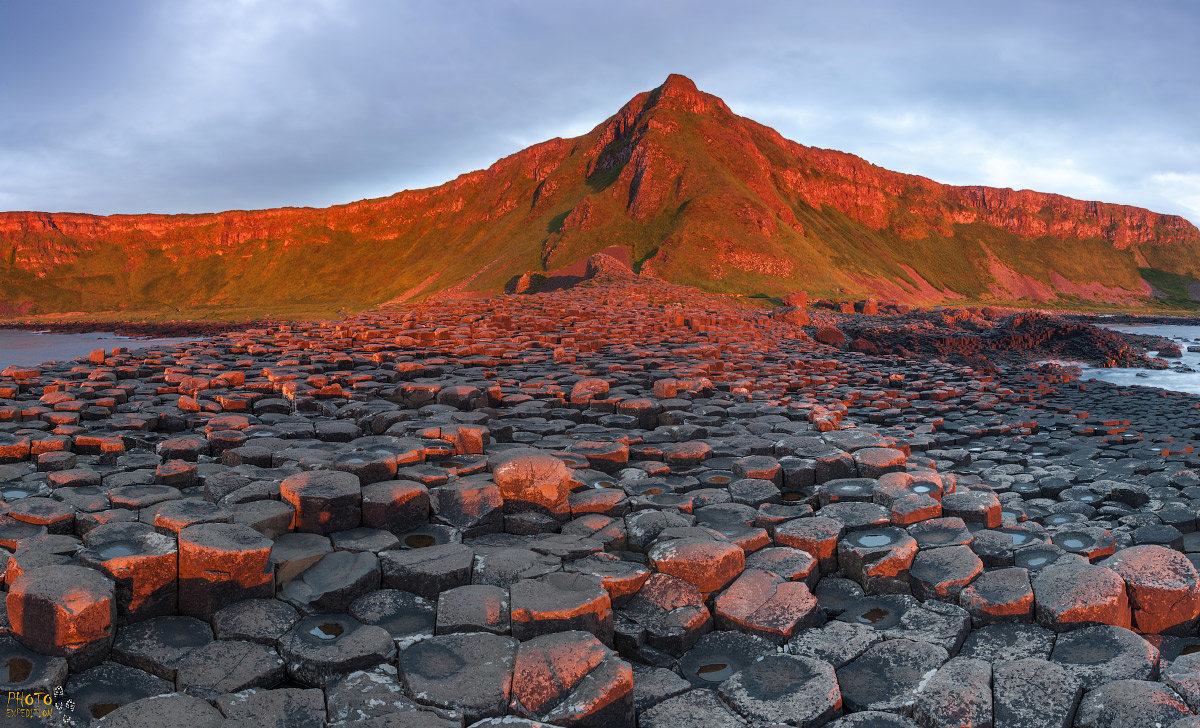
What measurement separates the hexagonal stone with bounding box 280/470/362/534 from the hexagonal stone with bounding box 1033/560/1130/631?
4.94m

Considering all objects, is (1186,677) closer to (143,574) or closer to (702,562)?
(702,562)

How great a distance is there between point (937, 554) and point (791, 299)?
40.6 m

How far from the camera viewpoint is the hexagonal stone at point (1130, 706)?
3271mm

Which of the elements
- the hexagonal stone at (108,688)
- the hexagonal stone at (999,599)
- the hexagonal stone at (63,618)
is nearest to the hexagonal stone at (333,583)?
the hexagonal stone at (108,688)

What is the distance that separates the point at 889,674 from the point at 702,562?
1334mm

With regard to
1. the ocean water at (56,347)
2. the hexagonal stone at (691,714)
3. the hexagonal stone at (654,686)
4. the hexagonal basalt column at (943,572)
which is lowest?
the ocean water at (56,347)

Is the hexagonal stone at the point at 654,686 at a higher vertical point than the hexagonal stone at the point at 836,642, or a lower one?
lower

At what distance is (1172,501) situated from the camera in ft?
24.9

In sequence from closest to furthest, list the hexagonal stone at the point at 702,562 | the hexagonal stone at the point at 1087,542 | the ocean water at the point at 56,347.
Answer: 1. the hexagonal stone at the point at 702,562
2. the hexagonal stone at the point at 1087,542
3. the ocean water at the point at 56,347

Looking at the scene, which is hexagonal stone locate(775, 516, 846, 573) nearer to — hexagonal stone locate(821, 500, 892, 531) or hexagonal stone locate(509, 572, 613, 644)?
hexagonal stone locate(821, 500, 892, 531)

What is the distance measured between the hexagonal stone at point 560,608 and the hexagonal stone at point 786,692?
32.8 inches

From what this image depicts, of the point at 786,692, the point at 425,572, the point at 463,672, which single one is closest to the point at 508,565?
the point at 425,572

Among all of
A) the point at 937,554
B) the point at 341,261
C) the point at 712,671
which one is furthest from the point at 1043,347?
the point at 341,261

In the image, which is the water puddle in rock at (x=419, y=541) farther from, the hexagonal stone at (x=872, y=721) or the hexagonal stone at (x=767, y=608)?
the hexagonal stone at (x=872, y=721)
